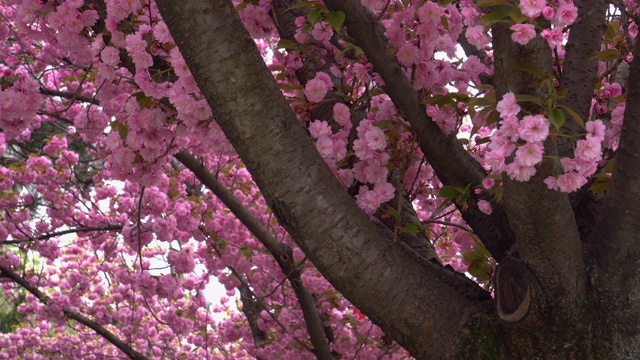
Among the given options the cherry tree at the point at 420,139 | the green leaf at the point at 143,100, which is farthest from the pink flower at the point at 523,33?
the green leaf at the point at 143,100

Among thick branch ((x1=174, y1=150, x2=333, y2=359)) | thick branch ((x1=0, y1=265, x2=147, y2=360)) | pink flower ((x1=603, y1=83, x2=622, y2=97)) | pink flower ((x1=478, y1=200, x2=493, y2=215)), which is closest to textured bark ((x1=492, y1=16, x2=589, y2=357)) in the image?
pink flower ((x1=478, y1=200, x2=493, y2=215))

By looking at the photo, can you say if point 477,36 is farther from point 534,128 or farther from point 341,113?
point 341,113

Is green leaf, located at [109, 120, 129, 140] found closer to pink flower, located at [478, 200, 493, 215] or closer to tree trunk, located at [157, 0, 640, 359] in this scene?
tree trunk, located at [157, 0, 640, 359]

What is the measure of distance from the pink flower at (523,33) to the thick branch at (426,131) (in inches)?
23.2

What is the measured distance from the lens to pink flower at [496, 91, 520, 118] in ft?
4.65

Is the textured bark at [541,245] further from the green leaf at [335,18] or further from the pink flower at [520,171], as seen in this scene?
the green leaf at [335,18]

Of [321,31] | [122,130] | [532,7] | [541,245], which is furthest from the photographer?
[122,130]

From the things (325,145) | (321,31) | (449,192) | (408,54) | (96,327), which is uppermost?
(96,327)

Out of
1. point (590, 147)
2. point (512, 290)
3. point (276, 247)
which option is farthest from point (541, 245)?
point (276, 247)

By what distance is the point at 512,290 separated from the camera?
5.98ft

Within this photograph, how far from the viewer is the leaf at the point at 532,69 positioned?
141cm

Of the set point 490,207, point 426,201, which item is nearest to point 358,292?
point 490,207

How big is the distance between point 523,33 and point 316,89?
92 centimetres

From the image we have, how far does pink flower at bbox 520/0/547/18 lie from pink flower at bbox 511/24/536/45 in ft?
0.08
